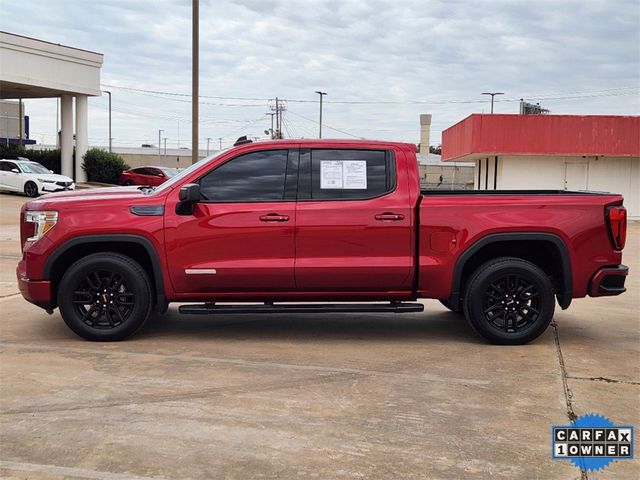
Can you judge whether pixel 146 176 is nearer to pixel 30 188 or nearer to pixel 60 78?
pixel 60 78

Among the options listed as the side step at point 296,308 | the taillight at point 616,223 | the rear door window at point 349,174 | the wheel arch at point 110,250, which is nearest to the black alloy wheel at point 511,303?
the side step at point 296,308

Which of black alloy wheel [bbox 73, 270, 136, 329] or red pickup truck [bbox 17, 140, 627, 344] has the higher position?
red pickup truck [bbox 17, 140, 627, 344]

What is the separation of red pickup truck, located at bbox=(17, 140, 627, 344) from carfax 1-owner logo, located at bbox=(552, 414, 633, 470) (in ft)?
6.75

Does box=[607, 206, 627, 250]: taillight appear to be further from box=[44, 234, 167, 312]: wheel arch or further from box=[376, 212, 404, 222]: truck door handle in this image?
box=[44, 234, 167, 312]: wheel arch

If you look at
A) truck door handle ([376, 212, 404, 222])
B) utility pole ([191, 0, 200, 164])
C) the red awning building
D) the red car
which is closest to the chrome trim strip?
truck door handle ([376, 212, 404, 222])

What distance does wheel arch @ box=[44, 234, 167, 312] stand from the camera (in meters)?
6.52

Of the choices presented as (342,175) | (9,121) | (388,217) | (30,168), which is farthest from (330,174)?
(9,121)

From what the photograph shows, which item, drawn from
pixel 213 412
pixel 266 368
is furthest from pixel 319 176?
pixel 213 412

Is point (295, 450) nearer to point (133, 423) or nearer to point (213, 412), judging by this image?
point (213, 412)

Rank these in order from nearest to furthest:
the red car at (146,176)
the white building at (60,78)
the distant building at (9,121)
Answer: the white building at (60,78) → the red car at (146,176) → the distant building at (9,121)

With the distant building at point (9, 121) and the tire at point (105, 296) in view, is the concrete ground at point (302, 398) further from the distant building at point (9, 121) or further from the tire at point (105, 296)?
the distant building at point (9, 121)

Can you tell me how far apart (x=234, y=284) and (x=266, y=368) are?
1.04 metres

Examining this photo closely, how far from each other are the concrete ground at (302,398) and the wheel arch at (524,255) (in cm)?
60

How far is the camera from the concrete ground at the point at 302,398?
4.00 meters
